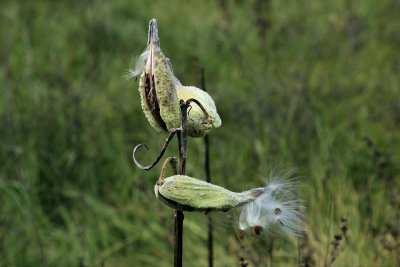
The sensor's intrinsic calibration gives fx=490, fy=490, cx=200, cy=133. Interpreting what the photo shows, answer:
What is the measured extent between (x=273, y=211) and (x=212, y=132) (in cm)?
194

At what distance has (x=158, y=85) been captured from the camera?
1.09 metres

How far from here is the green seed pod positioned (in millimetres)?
1034

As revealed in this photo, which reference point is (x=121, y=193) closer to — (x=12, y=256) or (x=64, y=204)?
(x=64, y=204)

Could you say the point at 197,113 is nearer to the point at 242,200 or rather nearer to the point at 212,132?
the point at 242,200

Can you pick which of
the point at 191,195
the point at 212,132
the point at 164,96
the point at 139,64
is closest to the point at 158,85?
the point at 164,96

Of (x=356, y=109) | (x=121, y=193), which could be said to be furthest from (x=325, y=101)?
(x=121, y=193)

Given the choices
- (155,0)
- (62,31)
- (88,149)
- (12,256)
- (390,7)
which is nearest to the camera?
(12,256)

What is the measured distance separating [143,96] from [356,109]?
267 centimetres

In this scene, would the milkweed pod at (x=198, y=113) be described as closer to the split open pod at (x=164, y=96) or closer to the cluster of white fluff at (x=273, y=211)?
the split open pod at (x=164, y=96)

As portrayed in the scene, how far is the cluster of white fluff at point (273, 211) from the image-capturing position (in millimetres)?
1148

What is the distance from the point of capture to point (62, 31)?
4363mm

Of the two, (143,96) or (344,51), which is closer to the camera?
(143,96)

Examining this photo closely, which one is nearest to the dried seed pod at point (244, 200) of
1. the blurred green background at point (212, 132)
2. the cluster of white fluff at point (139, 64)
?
the blurred green background at point (212, 132)

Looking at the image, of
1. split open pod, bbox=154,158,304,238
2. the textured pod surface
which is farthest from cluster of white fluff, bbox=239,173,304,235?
the textured pod surface
